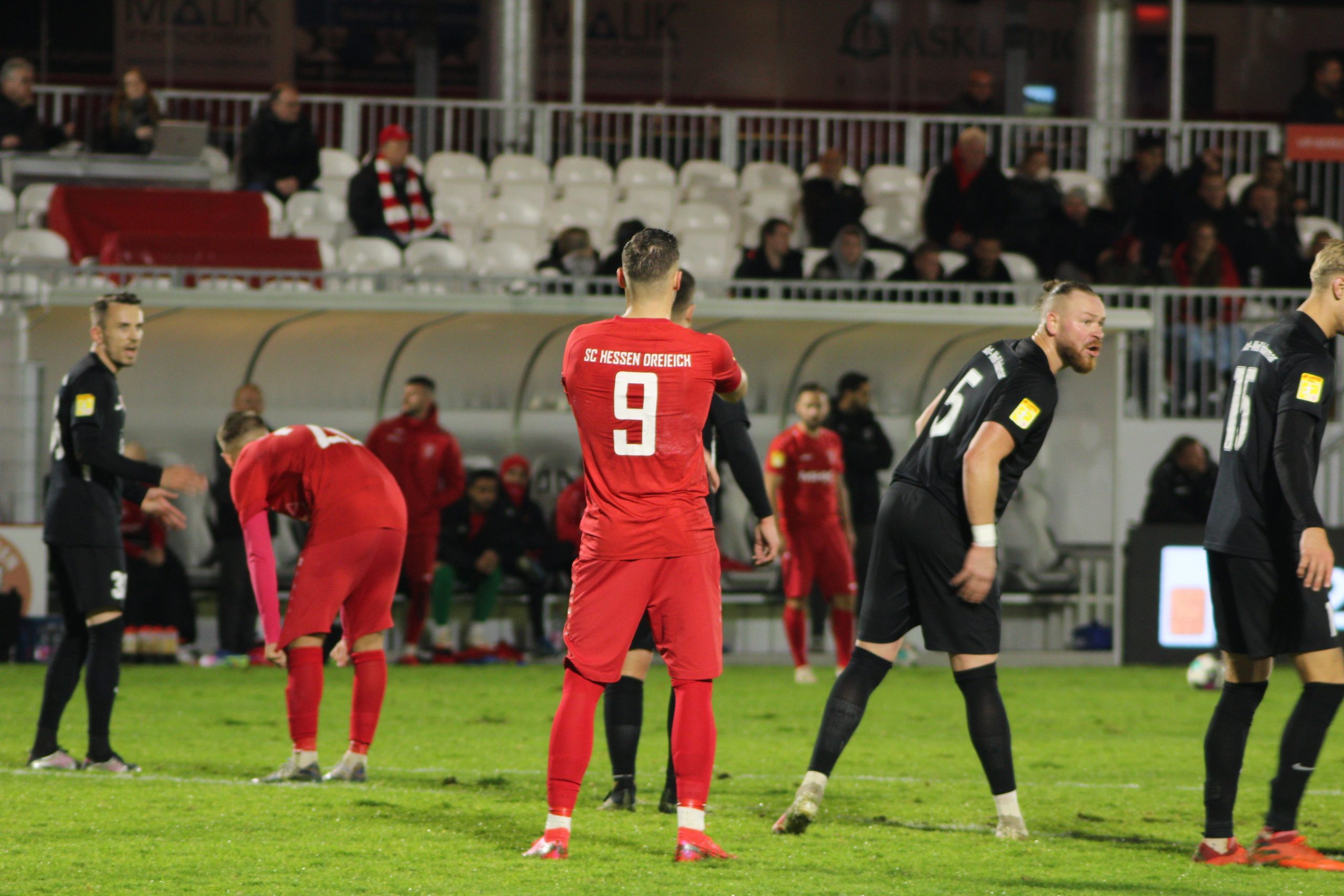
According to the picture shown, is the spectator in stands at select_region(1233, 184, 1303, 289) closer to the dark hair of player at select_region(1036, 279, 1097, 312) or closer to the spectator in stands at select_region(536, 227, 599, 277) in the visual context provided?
the spectator in stands at select_region(536, 227, 599, 277)

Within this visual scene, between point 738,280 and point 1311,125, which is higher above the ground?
point 1311,125

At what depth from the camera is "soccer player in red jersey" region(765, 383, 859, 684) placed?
12.2 m

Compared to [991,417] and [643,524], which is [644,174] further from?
[643,524]

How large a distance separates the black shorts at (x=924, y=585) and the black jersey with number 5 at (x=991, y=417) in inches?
2.9

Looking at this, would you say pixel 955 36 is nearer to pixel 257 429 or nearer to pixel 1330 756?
pixel 1330 756

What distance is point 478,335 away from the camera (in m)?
14.1

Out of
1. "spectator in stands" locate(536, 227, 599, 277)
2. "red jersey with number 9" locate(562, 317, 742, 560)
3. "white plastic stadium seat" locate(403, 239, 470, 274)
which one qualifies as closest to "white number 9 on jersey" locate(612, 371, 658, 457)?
"red jersey with number 9" locate(562, 317, 742, 560)

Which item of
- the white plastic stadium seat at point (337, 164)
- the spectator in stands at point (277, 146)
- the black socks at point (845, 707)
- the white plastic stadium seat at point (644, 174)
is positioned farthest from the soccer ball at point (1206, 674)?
the white plastic stadium seat at point (337, 164)

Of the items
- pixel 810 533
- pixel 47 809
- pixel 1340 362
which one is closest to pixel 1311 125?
pixel 1340 362

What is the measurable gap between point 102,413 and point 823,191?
10.1m

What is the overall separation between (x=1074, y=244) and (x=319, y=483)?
11103 mm

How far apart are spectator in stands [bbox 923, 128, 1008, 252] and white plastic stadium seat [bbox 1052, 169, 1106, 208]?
75.0 inches

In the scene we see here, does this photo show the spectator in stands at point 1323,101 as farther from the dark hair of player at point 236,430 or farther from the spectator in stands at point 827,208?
the dark hair of player at point 236,430

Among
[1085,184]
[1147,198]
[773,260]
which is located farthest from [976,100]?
[773,260]
